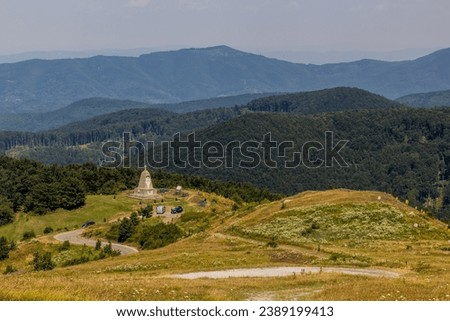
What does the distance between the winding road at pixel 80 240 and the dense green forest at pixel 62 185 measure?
67.4 ft

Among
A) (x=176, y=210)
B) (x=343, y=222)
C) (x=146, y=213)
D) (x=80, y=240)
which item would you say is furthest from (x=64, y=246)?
(x=343, y=222)

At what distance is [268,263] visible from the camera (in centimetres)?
4369

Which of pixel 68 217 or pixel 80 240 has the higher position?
pixel 80 240

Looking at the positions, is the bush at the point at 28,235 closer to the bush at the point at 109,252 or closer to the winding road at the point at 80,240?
the winding road at the point at 80,240

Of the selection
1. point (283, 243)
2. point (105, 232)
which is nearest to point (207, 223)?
point (105, 232)

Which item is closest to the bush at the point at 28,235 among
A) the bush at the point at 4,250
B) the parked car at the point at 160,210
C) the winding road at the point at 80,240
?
the winding road at the point at 80,240

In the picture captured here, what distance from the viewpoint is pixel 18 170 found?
141m

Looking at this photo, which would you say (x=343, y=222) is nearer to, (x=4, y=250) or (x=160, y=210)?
(x=4, y=250)

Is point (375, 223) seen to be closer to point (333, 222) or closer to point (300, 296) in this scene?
point (333, 222)

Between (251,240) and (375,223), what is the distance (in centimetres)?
1418

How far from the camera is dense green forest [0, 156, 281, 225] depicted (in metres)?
112

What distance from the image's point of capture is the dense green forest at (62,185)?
11225 cm

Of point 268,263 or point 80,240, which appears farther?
point 80,240

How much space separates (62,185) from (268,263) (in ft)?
263
